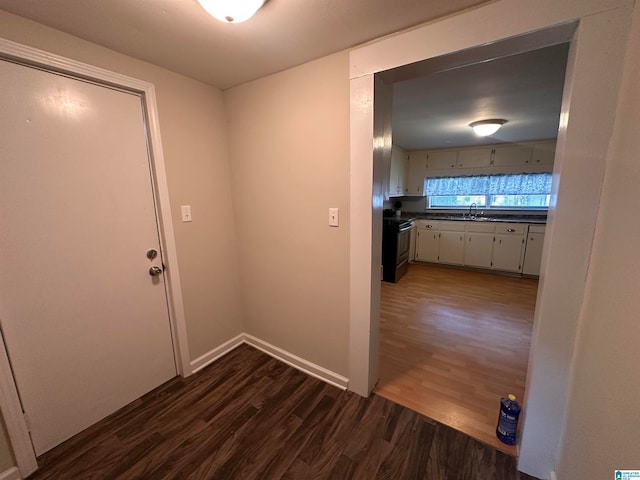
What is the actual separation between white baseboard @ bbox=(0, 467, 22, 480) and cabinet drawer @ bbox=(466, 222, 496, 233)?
527cm

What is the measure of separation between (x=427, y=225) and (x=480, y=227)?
2.77ft

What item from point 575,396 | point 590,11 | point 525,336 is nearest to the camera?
point 590,11

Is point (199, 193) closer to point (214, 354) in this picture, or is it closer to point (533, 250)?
point (214, 354)

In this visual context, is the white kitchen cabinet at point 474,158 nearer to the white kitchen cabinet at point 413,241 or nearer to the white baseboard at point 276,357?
the white kitchen cabinet at point 413,241

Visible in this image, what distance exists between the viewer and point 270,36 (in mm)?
1317

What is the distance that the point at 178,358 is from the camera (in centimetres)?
194

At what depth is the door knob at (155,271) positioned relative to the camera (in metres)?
1.72

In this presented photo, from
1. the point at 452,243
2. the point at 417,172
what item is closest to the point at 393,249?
the point at 452,243

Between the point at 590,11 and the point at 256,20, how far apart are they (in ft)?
4.31

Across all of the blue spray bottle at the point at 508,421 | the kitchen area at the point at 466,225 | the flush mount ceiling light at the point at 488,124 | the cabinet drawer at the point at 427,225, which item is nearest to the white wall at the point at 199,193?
the blue spray bottle at the point at 508,421

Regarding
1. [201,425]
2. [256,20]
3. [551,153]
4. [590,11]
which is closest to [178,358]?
[201,425]

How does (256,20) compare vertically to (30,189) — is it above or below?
above

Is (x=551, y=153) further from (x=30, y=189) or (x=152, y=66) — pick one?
(x=30, y=189)

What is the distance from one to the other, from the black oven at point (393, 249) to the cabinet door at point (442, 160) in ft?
5.36
